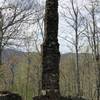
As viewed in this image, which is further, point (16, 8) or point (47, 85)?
point (16, 8)

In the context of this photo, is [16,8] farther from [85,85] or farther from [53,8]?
[85,85]

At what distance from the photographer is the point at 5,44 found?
976 inches

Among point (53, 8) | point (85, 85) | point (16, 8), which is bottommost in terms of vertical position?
point (85, 85)

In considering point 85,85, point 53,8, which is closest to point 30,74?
point 85,85

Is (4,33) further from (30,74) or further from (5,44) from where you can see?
(30,74)

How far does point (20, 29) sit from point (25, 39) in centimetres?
167

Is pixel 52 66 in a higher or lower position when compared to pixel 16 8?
lower

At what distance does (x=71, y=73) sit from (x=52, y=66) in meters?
56.7

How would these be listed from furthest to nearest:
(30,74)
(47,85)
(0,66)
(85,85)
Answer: (85,85)
(30,74)
(0,66)
(47,85)

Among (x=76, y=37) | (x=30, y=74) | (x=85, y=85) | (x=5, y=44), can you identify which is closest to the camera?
(x=5, y=44)

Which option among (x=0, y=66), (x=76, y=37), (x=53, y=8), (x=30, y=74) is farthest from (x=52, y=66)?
(x=30, y=74)

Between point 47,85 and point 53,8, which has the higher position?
point 53,8

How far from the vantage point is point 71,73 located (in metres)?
65.9

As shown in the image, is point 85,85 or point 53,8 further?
point 85,85
